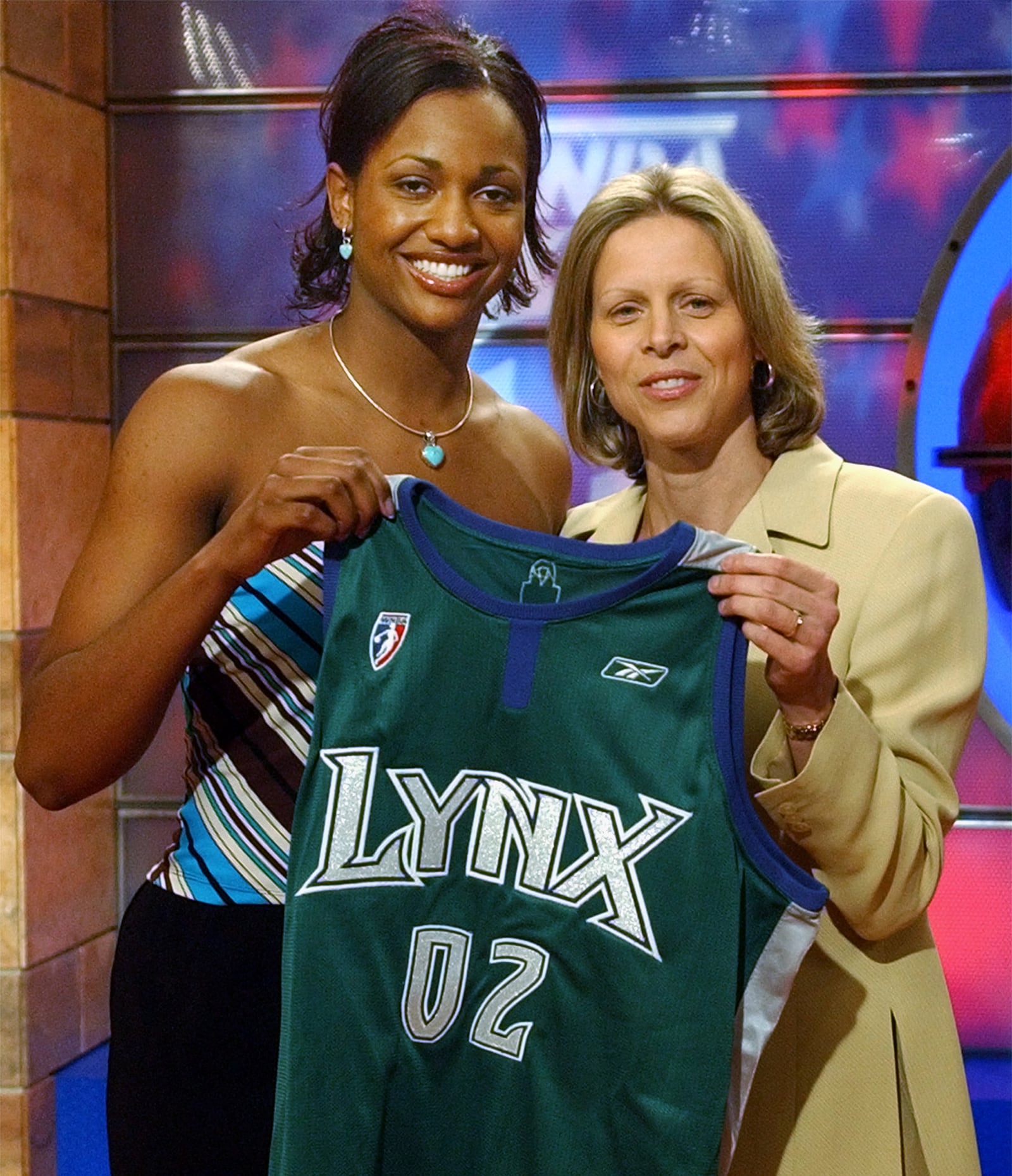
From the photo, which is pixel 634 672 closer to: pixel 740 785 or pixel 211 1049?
pixel 740 785

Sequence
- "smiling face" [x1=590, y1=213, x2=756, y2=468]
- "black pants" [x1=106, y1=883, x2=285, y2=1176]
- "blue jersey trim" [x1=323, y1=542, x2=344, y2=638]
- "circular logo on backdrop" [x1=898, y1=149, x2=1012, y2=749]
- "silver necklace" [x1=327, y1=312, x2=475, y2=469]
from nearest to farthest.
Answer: "blue jersey trim" [x1=323, y1=542, x2=344, y2=638] < "black pants" [x1=106, y1=883, x2=285, y2=1176] < "smiling face" [x1=590, y1=213, x2=756, y2=468] < "silver necklace" [x1=327, y1=312, x2=475, y2=469] < "circular logo on backdrop" [x1=898, y1=149, x2=1012, y2=749]

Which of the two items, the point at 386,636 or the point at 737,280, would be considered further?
the point at 737,280

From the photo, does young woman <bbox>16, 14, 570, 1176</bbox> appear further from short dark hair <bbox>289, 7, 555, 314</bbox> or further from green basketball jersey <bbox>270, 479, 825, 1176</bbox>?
green basketball jersey <bbox>270, 479, 825, 1176</bbox>

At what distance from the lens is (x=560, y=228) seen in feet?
9.67

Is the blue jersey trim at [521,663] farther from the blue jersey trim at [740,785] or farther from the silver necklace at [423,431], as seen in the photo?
the silver necklace at [423,431]

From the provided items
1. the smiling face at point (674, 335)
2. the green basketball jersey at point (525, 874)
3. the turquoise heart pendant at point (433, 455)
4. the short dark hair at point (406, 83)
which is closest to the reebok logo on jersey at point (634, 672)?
the green basketball jersey at point (525, 874)

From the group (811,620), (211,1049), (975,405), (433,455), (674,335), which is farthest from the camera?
(975,405)

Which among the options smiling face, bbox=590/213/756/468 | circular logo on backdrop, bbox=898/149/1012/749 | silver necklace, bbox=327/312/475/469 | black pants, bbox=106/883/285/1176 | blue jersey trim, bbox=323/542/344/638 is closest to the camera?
blue jersey trim, bbox=323/542/344/638

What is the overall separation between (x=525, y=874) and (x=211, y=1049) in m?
0.43

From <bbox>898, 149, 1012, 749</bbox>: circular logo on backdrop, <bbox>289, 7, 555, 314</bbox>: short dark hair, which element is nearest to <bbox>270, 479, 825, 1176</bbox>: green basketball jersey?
<bbox>289, 7, 555, 314</bbox>: short dark hair

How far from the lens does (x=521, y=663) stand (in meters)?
1.27

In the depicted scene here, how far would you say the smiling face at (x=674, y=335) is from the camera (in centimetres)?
153

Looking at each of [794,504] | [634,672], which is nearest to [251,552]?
[634,672]

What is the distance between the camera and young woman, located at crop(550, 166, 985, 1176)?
1.25 metres
